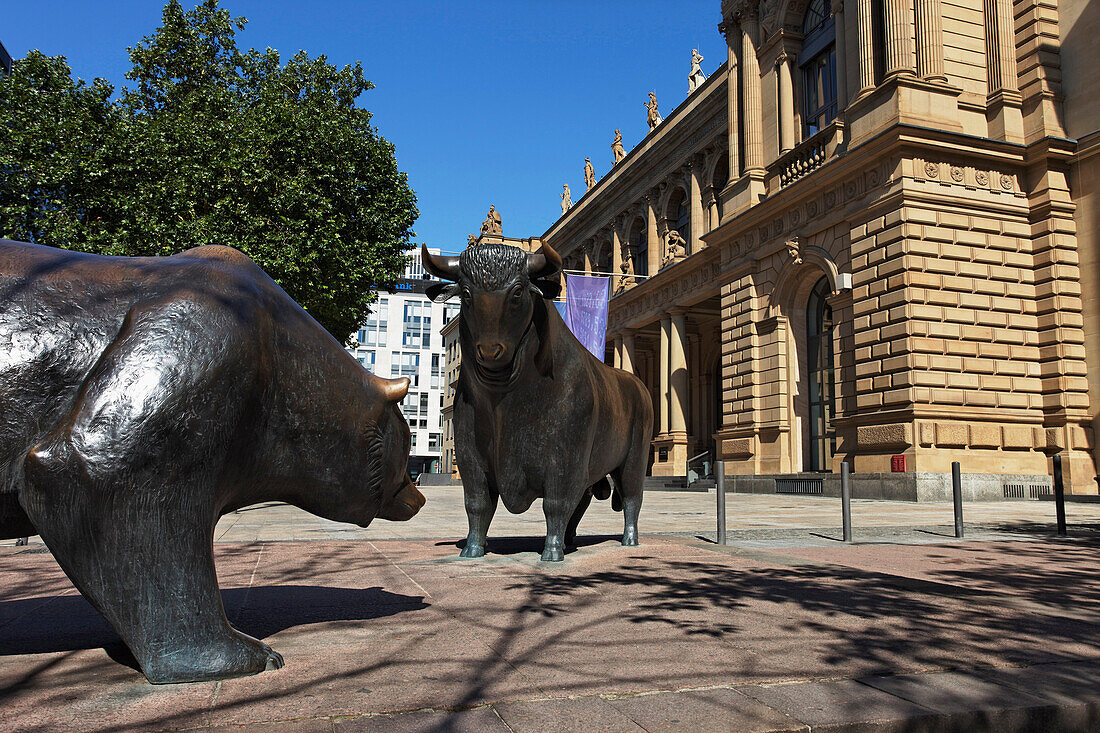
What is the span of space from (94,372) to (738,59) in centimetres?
2976

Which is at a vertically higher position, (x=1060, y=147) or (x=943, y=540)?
(x=1060, y=147)

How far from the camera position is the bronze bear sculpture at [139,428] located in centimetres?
228

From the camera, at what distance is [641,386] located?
747cm

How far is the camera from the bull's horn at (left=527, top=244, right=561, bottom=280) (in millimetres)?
4926

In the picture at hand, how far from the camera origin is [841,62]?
22438mm

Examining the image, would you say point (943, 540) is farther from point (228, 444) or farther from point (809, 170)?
point (809, 170)

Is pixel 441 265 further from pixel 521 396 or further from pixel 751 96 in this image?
pixel 751 96

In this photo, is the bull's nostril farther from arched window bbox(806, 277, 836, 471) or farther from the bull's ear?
arched window bbox(806, 277, 836, 471)

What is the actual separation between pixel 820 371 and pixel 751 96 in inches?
416

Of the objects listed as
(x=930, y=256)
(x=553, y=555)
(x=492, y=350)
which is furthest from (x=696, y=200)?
(x=492, y=350)

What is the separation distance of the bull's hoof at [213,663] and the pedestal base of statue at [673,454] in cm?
3092

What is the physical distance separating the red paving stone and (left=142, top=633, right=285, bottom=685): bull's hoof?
4 cm

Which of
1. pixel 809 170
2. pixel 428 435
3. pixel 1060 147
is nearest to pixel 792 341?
pixel 809 170

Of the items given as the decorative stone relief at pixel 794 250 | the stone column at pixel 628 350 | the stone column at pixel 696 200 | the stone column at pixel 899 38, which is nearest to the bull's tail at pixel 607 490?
the stone column at pixel 899 38
